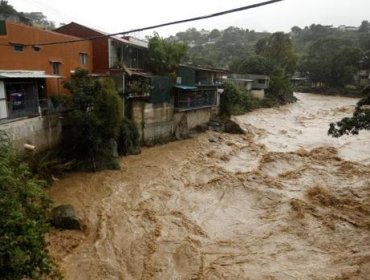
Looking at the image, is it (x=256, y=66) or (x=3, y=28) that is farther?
(x=256, y=66)

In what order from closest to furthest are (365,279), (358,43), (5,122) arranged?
(365,279)
(5,122)
(358,43)

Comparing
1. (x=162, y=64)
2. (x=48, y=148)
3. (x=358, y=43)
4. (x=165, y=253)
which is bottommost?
(x=165, y=253)

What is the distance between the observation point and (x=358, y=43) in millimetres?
84938

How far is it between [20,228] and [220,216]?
10.2 m

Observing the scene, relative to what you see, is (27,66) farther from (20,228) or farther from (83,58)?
(20,228)

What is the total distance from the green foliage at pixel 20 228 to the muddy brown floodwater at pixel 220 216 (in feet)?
13.4

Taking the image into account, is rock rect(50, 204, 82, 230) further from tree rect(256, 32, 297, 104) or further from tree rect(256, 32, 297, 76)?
tree rect(256, 32, 297, 76)

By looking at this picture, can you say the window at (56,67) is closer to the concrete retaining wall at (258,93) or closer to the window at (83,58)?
the window at (83,58)

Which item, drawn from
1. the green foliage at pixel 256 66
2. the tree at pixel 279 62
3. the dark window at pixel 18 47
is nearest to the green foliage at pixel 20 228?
the dark window at pixel 18 47

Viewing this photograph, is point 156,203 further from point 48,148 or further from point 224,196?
point 48,148

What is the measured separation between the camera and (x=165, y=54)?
30.7m

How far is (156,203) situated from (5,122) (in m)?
8.14

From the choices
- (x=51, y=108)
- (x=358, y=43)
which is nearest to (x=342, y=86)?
(x=358, y=43)

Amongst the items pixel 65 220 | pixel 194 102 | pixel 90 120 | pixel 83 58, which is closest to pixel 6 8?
pixel 83 58
